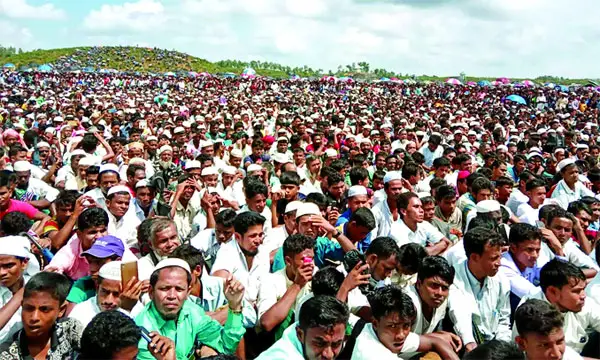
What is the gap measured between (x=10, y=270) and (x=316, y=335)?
206 cm

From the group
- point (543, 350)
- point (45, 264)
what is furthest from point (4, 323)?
point (543, 350)

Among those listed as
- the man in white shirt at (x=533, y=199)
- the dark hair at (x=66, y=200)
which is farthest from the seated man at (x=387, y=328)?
the man in white shirt at (x=533, y=199)

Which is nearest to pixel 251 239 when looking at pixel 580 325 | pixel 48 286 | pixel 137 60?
pixel 48 286

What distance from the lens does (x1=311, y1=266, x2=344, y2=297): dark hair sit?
10.2ft

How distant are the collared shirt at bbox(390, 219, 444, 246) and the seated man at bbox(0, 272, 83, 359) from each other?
3.07 meters

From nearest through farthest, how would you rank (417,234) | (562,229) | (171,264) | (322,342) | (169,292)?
(322,342)
(169,292)
(171,264)
(562,229)
(417,234)

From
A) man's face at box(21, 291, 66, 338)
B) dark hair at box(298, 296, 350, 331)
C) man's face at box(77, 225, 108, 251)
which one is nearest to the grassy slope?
man's face at box(77, 225, 108, 251)

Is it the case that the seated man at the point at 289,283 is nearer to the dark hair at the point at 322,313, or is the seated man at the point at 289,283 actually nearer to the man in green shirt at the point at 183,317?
the man in green shirt at the point at 183,317

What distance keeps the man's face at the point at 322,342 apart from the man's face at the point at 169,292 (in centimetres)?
80

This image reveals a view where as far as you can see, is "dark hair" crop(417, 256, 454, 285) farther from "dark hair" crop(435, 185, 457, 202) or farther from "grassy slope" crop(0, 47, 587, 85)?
"grassy slope" crop(0, 47, 587, 85)

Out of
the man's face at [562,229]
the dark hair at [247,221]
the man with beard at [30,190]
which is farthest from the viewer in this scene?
the man with beard at [30,190]

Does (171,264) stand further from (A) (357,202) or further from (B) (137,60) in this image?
(B) (137,60)

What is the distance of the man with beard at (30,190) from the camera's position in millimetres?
5508

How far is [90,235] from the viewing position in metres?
3.71
